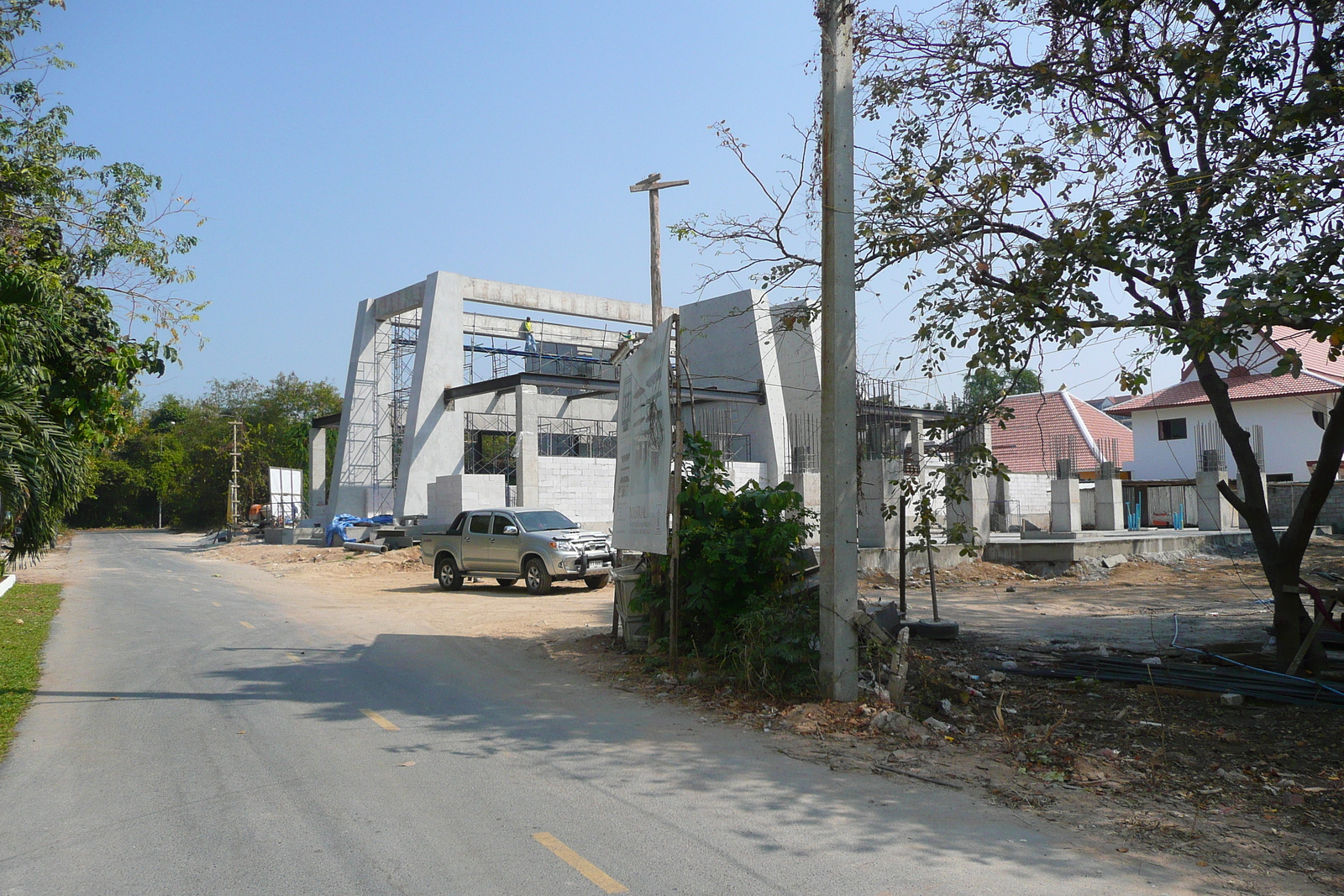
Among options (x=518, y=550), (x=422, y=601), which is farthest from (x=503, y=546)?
(x=422, y=601)

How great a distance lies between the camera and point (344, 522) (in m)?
34.8

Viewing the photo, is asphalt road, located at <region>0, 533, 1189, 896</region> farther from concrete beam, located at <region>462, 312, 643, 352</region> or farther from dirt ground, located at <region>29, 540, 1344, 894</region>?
concrete beam, located at <region>462, 312, 643, 352</region>

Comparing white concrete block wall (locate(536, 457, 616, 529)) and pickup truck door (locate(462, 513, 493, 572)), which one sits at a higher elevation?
white concrete block wall (locate(536, 457, 616, 529))

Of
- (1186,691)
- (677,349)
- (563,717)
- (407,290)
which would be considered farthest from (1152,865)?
(407,290)

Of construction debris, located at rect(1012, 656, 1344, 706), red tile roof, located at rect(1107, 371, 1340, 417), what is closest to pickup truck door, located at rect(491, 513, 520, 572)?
construction debris, located at rect(1012, 656, 1344, 706)

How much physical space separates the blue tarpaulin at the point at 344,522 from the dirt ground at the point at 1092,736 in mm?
21271

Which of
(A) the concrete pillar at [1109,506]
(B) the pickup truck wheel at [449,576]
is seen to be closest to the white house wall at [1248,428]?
(A) the concrete pillar at [1109,506]

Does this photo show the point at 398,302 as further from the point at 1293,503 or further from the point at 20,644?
the point at 1293,503

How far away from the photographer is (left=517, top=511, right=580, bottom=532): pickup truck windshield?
1930cm

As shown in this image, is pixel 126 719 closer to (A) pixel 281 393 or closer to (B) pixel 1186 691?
(B) pixel 1186 691

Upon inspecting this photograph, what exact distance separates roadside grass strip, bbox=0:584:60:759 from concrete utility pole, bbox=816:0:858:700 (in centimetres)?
617

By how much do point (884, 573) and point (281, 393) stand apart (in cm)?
6417

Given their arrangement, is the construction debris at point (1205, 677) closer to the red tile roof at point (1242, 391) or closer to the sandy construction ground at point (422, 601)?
the sandy construction ground at point (422, 601)

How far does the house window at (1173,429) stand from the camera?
139 feet
